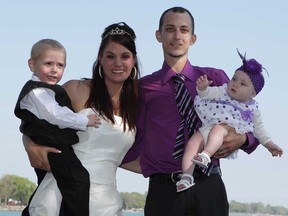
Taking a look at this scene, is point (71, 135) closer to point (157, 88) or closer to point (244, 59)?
point (157, 88)

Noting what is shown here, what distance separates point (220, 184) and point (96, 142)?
1242mm

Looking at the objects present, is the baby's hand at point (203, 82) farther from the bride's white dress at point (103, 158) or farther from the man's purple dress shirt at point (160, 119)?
the bride's white dress at point (103, 158)

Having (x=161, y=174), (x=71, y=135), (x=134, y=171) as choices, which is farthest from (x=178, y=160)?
(x=71, y=135)

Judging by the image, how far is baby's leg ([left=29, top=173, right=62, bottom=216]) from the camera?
5383 millimetres

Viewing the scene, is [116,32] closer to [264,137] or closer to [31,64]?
[31,64]

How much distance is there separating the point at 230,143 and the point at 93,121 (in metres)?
1.30

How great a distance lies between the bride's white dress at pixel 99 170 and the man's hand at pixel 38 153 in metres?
0.12

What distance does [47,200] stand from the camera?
212 inches

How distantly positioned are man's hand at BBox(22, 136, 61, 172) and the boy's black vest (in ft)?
0.15

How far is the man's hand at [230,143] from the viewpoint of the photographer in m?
5.79

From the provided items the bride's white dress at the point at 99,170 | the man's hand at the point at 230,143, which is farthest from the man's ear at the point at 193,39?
the bride's white dress at the point at 99,170

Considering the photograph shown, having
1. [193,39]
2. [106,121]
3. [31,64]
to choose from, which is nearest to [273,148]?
[193,39]

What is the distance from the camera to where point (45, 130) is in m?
5.39

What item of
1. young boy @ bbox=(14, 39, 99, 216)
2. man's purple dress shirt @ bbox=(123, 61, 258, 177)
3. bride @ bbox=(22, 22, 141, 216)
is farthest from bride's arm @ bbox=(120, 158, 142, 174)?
young boy @ bbox=(14, 39, 99, 216)
